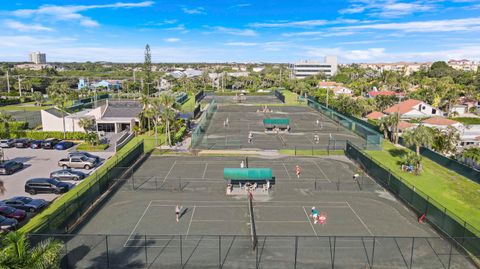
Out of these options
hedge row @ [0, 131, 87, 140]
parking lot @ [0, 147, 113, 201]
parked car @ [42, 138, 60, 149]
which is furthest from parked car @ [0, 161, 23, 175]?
hedge row @ [0, 131, 87, 140]

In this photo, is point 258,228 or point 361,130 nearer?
point 258,228

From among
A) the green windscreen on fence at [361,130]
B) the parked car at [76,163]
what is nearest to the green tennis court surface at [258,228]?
the parked car at [76,163]

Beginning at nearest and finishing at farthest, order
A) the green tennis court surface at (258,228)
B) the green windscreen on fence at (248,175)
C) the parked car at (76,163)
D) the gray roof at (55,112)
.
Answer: the green tennis court surface at (258,228), the green windscreen on fence at (248,175), the parked car at (76,163), the gray roof at (55,112)

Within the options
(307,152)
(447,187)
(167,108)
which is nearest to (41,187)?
(167,108)

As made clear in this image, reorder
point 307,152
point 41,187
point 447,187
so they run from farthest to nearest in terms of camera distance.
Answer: point 307,152, point 447,187, point 41,187

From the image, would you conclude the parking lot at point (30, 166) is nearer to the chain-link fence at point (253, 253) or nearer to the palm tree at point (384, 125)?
the chain-link fence at point (253, 253)

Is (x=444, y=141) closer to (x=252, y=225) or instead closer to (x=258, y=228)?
(x=258, y=228)
